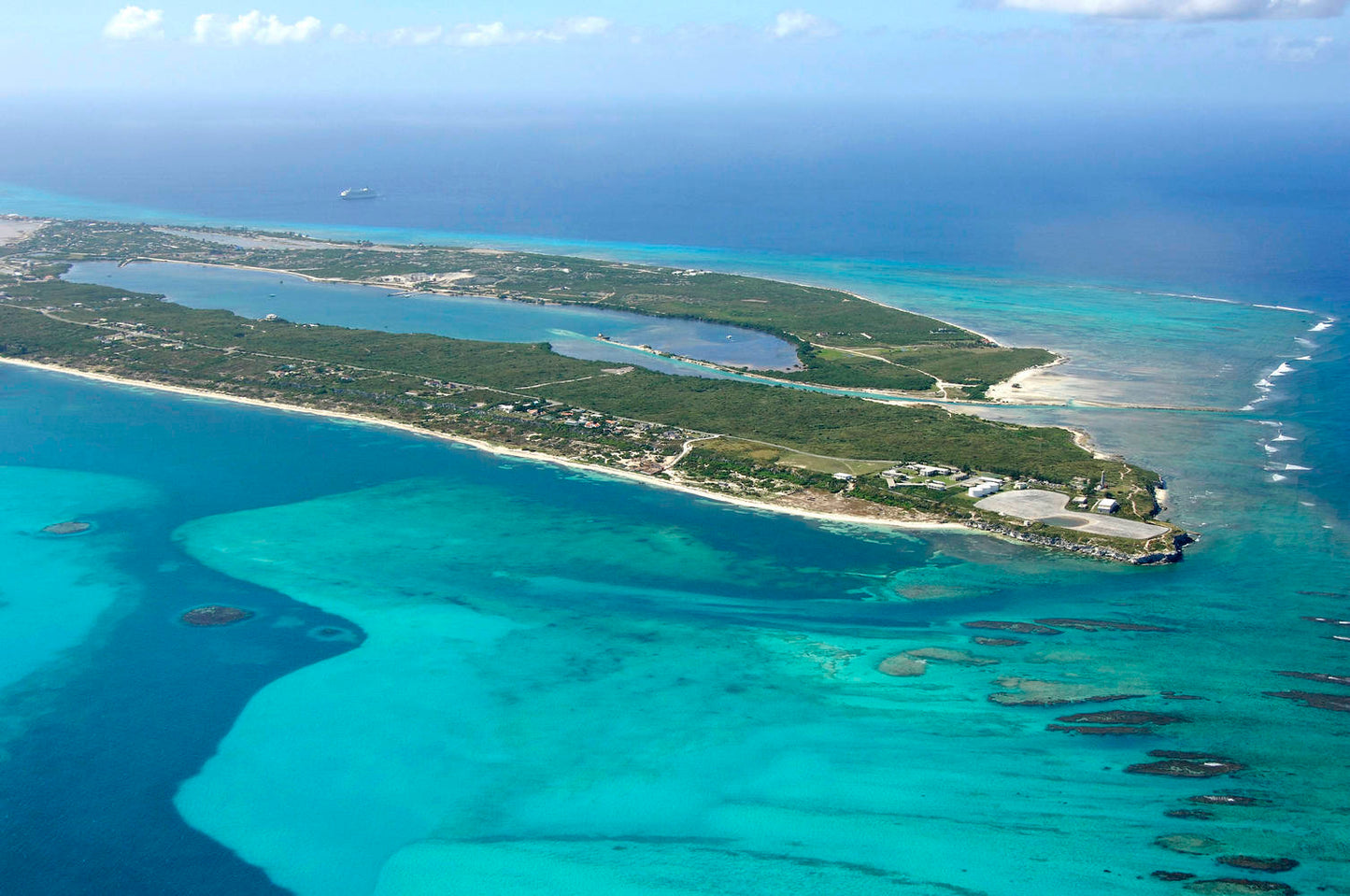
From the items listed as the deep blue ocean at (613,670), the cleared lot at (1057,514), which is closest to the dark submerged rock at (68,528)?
the deep blue ocean at (613,670)

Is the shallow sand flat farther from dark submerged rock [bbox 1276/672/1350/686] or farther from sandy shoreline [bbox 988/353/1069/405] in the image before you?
dark submerged rock [bbox 1276/672/1350/686]

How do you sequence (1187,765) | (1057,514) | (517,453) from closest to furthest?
(1187,765), (1057,514), (517,453)

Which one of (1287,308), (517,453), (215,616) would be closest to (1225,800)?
(215,616)

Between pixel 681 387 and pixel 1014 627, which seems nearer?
pixel 1014 627

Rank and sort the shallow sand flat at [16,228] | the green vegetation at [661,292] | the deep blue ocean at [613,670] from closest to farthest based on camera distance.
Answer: the deep blue ocean at [613,670], the green vegetation at [661,292], the shallow sand flat at [16,228]

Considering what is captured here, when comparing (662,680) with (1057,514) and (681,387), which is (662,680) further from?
(681,387)

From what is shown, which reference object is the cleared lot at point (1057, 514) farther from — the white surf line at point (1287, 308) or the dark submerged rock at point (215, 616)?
the white surf line at point (1287, 308)
